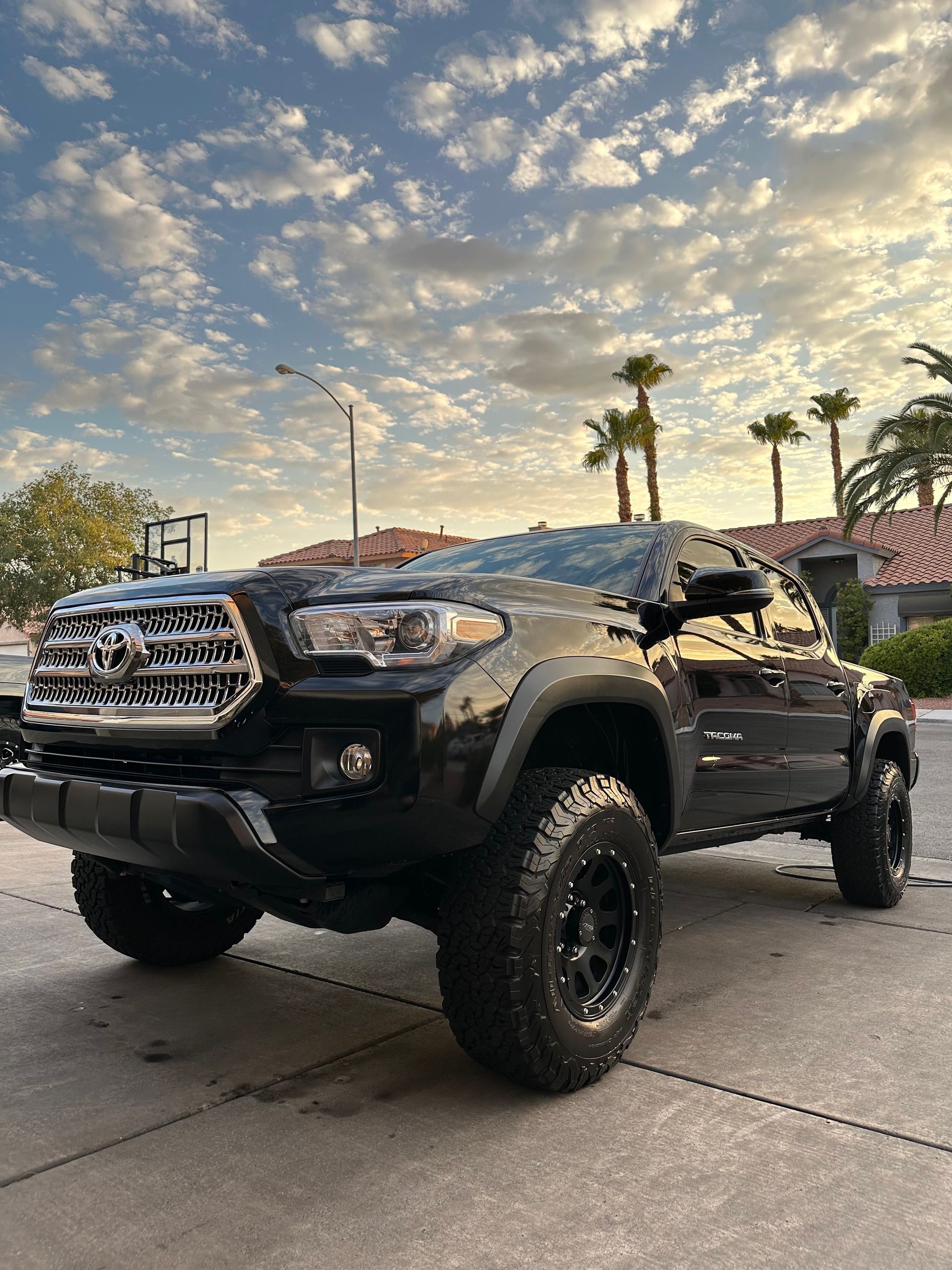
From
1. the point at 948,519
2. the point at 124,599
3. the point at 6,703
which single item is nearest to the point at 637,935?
the point at 124,599

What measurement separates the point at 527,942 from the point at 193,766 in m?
1.02

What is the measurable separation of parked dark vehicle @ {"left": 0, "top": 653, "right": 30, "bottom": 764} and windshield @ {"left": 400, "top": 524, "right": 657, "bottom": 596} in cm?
596

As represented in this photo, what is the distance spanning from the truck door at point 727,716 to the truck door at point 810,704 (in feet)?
0.39

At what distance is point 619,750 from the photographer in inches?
143

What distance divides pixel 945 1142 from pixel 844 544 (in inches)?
1406

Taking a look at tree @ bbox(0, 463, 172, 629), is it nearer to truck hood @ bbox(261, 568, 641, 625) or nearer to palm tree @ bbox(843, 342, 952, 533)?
palm tree @ bbox(843, 342, 952, 533)

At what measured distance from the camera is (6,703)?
31.1 ft

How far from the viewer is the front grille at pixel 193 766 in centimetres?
267

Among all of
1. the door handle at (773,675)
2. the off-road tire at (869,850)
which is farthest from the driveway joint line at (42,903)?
the off-road tire at (869,850)

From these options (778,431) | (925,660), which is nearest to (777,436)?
(778,431)

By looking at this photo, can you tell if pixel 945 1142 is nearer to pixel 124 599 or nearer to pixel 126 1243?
pixel 126 1243

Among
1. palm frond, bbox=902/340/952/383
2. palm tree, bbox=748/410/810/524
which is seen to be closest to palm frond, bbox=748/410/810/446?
palm tree, bbox=748/410/810/524

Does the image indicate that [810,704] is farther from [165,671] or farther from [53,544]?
[53,544]

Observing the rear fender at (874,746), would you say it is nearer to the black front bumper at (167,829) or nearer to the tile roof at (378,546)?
the black front bumper at (167,829)
